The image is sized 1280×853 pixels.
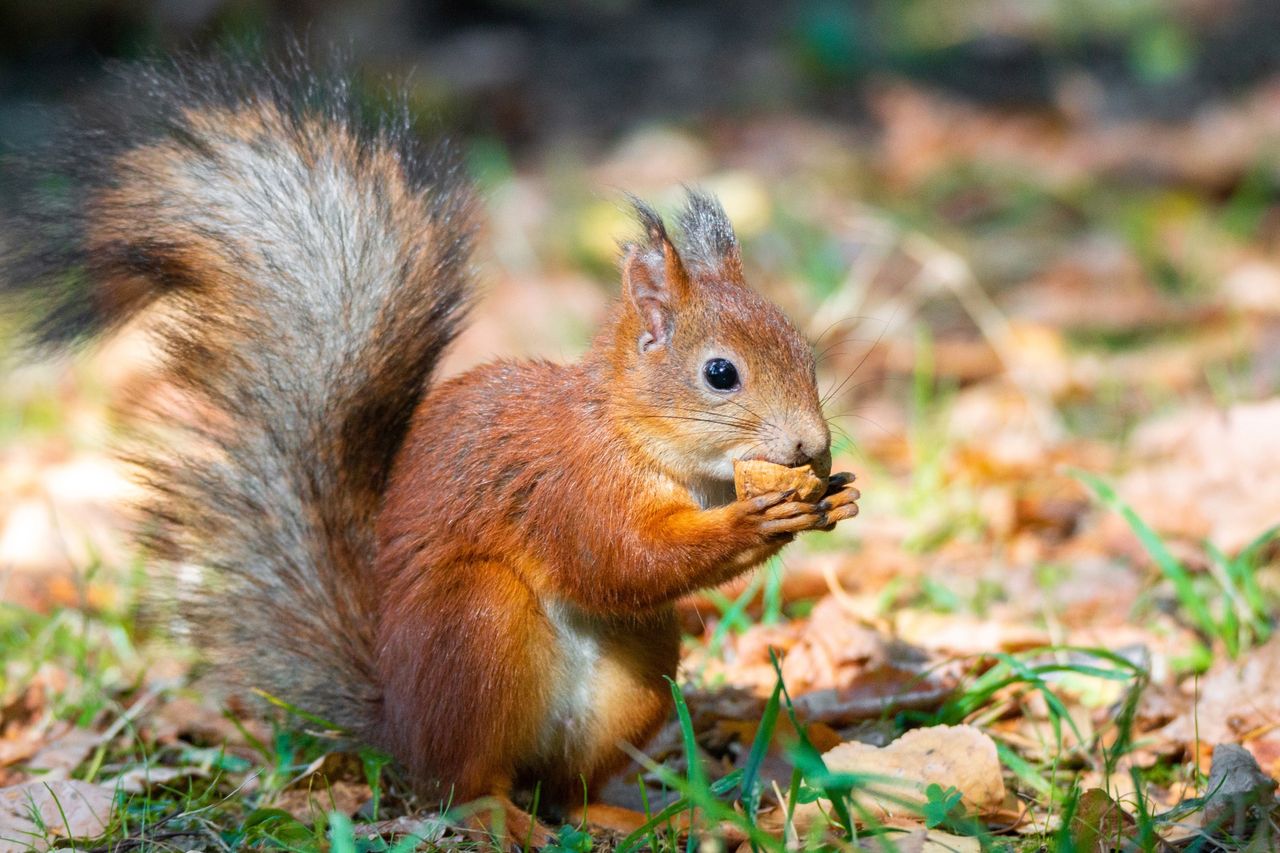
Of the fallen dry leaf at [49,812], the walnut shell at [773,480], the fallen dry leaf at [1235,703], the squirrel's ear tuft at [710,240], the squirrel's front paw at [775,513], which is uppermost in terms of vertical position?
the squirrel's ear tuft at [710,240]

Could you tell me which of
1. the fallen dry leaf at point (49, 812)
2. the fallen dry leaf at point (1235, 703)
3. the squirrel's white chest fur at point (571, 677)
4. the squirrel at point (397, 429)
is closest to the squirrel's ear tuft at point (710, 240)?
the squirrel at point (397, 429)

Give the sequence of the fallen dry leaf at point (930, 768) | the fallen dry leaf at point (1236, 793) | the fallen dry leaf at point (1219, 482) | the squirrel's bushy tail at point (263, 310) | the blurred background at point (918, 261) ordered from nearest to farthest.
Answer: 1. the fallen dry leaf at point (1236, 793)
2. the fallen dry leaf at point (930, 768)
3. the squirrel's bushy tail at point (263, 310)
4. the blurred background at point (918, 261)
5. the fallen dry leaf at point (1219, 482)

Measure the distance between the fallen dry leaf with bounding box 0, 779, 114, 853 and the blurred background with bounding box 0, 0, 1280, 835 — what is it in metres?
0.53

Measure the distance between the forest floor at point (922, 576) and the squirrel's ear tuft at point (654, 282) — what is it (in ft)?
0.48

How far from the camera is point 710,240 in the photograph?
2051 mm

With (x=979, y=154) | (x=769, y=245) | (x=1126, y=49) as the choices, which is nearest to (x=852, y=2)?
(x=1126, y=49)

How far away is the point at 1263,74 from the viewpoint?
6.41 metres

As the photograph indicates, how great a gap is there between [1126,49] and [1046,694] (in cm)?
554

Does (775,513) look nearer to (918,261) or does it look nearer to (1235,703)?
(1235,703)

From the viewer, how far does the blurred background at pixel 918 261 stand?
102 inches

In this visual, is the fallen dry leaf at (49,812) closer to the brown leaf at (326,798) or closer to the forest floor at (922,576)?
the forest floor at (922,576)

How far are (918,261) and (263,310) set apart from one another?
301 centimetres

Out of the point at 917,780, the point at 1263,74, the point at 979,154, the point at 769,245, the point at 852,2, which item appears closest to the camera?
the point at 917,780

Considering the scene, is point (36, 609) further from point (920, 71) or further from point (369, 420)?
point (920, 71)
